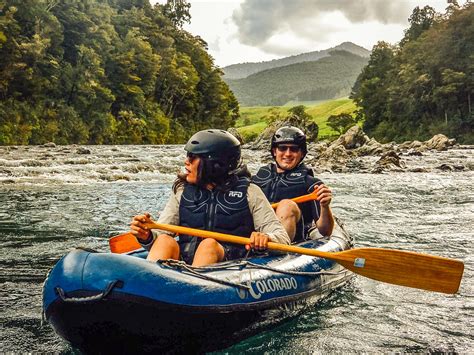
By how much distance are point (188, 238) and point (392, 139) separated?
140ft

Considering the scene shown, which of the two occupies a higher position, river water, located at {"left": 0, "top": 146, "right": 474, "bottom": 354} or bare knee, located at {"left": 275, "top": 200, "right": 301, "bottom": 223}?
bare knee, located at {"left": 275, "top": 200, "right": 301, "bottom": 223}

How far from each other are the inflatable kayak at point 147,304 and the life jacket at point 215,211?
468 mm

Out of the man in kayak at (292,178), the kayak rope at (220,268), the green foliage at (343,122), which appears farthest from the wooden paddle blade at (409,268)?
the green foliage at (343,122)

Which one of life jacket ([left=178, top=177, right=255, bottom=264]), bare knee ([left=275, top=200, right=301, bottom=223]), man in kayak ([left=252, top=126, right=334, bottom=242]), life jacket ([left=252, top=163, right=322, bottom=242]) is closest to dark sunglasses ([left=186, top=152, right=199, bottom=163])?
life jacket ([left=178, top=177, right=255, bottom=264])

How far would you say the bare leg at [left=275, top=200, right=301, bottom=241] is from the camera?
466 centimetres

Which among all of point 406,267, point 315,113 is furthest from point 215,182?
point 315,113

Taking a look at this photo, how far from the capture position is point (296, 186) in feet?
17.1

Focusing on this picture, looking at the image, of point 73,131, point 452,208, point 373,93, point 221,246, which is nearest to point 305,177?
point 221,246

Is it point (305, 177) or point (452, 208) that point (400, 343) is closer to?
point (305, 177)

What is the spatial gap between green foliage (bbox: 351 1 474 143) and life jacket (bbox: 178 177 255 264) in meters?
37.4

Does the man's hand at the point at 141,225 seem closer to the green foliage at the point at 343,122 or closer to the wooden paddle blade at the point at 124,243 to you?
the wooden paddle blade at the point at 124,243

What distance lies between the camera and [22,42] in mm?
26969

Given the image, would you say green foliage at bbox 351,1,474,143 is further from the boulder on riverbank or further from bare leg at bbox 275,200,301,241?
bare leg at bbox 275,200,301,241

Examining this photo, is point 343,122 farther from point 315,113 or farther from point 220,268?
point 220,268
